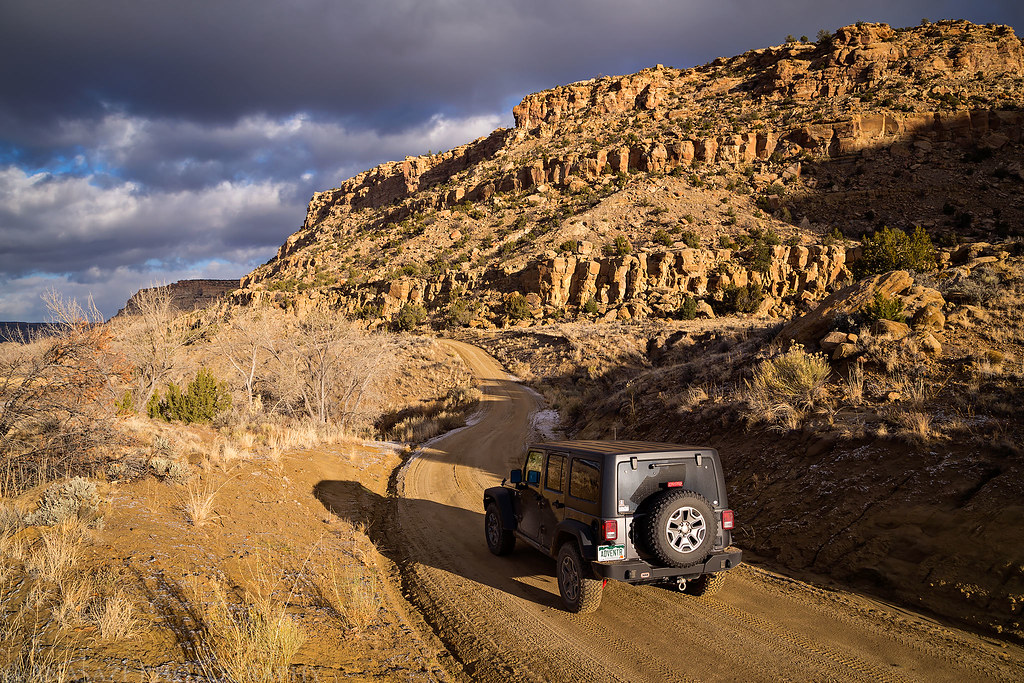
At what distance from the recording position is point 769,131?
65312mm

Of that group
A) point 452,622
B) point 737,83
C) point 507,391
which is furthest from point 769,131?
point 452,622

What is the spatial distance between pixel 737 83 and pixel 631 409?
274ft

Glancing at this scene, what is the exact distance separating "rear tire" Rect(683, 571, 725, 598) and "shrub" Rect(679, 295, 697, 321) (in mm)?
37114

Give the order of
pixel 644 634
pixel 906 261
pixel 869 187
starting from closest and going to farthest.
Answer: pixel 644 634 → pixel 906 261 → pixel 869 187

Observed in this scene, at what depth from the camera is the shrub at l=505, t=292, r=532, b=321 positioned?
51.4 metres

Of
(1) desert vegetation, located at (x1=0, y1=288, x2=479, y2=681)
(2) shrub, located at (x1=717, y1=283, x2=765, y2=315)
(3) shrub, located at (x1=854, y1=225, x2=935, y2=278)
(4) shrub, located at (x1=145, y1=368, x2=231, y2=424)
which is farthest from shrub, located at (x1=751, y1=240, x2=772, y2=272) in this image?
(4) shrub, located at (x1=145, y1=368, x2=231, y2=424)

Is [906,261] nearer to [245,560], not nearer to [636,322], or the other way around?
[636,322]

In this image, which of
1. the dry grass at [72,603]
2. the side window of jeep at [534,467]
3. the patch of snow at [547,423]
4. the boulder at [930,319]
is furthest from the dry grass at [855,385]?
the dry grass at [72,603]

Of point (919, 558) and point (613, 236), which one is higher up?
point (613, 236)

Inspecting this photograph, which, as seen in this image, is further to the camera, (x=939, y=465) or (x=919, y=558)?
(x=939, y=465)

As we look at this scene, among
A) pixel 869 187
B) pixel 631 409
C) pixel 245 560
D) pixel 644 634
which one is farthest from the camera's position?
pixel 869 187

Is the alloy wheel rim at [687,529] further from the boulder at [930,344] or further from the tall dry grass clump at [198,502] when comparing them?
the boulder at [930,344]

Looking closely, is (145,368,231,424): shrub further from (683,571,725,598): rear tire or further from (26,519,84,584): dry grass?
(683,571,725,598): rear tire

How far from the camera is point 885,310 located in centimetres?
1162
